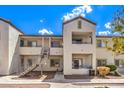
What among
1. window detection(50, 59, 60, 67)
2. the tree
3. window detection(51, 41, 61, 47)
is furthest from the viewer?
window detection(50, 59, 60, 67)

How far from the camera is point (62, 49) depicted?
2483 cm

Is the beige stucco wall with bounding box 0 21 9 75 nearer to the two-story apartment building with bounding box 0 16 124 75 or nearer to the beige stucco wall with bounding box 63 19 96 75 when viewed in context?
the two-story apartment building with bounding box 0 16 124 75

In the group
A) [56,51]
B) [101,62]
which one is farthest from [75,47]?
[101,62]

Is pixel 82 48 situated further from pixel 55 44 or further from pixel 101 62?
pixel 55 44

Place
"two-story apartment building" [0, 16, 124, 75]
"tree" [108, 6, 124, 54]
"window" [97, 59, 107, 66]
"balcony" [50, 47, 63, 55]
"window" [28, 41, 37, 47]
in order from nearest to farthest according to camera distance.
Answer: "tree" [108, 6, 124, 54] → "two-story apartment building" [0, 16, 124, 75] → "balcony" [50, 47, 63, 55] → "window" [97, 59, 107, 66] → "window" [28, 41, 37, 47]

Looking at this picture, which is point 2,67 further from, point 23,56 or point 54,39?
point 54,39

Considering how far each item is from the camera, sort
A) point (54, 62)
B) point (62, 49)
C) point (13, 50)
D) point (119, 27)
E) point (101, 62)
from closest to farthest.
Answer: point (119, 27) < point (13, 50) < point (62, 49) < point (101, 62) < point (54, 62)

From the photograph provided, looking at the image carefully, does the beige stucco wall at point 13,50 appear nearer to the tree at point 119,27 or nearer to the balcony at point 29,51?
the balcony at point 29,51

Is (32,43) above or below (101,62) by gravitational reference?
above

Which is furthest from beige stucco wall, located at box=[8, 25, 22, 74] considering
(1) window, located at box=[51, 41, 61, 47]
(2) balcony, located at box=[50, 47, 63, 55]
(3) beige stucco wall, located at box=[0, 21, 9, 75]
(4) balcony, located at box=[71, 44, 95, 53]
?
(4) balcony, located at box=[71, 44, 95, 53]

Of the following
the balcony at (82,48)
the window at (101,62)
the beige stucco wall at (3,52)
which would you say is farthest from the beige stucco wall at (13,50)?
the window at (101,62)

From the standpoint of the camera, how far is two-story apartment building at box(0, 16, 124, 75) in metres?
21.7

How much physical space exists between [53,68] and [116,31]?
16803 millimetres

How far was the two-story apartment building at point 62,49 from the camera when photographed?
71.2 ft
